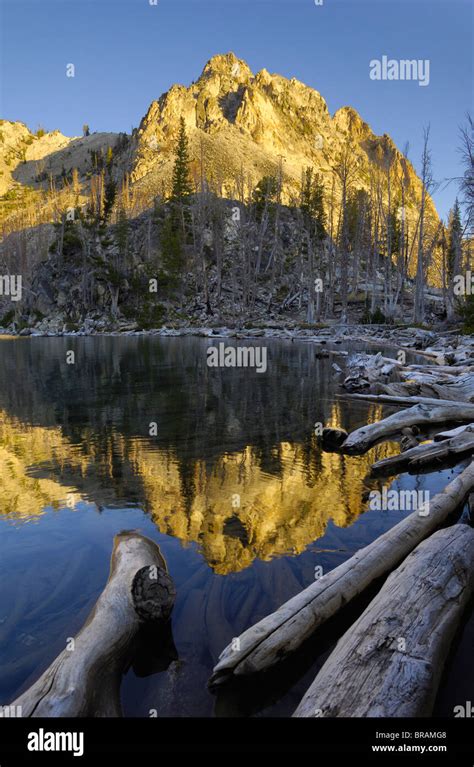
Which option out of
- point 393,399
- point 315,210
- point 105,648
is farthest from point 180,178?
point 105,648

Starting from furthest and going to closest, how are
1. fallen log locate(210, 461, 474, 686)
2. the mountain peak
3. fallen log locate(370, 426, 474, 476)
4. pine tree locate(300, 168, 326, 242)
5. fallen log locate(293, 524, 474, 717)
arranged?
the mountain peak, pine tree locate(300, 168, 326, 242), fallen log locate(370, 426, 474, 476), fallen log locate(210, 461, 474, 686), fallen log locate(293, 524, 474, 717)

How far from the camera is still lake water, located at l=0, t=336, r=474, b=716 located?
3.47m

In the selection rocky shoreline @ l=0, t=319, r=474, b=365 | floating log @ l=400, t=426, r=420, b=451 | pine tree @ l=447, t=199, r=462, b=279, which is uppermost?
pine tree @ l=447, t=199, r=462, b=279

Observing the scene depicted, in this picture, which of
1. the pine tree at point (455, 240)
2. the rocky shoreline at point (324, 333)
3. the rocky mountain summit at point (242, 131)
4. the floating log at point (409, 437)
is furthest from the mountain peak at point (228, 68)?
the floating log at point (409, 437)

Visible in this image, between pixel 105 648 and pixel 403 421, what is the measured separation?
828 centimetres

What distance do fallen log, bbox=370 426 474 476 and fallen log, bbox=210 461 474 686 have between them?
274cm

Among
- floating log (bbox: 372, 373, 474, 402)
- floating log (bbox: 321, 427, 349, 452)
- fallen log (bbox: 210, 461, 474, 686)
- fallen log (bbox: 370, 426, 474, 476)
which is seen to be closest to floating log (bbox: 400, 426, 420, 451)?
fallen log (bbox: 370, 426, 474, 476)

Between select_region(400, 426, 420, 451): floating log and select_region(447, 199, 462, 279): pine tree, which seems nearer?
select_region(400, 426, 420, 451): floating log

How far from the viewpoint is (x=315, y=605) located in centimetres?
366

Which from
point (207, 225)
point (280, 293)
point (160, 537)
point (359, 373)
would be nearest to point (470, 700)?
point (160, 537)

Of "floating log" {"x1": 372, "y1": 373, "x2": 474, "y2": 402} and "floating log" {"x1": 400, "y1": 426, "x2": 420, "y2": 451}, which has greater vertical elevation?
"floating log" {"x1": 372, "y1": 373, "x2": 474, "y2": 402}

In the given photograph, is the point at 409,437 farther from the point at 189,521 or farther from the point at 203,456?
the point at 189,521

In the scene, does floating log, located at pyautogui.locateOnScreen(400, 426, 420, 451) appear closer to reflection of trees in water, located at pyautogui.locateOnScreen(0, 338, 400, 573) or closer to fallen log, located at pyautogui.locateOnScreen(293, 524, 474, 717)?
reflection of trees in water, located at pyautogui.locateOnScreen(0, 338, 400, 573)

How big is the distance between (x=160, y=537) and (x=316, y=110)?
16011 cm
